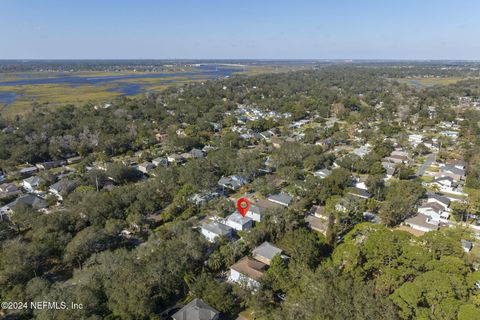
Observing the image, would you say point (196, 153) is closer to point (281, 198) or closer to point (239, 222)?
point (281, 198)

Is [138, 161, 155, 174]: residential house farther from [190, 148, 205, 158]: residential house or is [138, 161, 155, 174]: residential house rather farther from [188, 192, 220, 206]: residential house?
[188, 192, 220, 206]: residential house

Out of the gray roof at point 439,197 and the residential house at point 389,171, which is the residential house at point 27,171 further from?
the gray roof at point 439,197

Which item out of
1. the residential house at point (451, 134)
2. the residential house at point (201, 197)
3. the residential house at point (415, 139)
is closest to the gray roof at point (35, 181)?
the residential house at point (201, 197)

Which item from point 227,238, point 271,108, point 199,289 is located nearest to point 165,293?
point 199,289

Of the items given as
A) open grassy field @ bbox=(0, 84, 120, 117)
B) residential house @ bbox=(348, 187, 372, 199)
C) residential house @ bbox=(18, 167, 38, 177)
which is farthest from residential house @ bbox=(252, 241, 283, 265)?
open grassy field @ bbox=(0, 84, 120, 117)

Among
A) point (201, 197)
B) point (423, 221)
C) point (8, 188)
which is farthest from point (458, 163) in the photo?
point (8, 188)

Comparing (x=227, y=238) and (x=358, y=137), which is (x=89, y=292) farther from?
(x=358, y=137)
